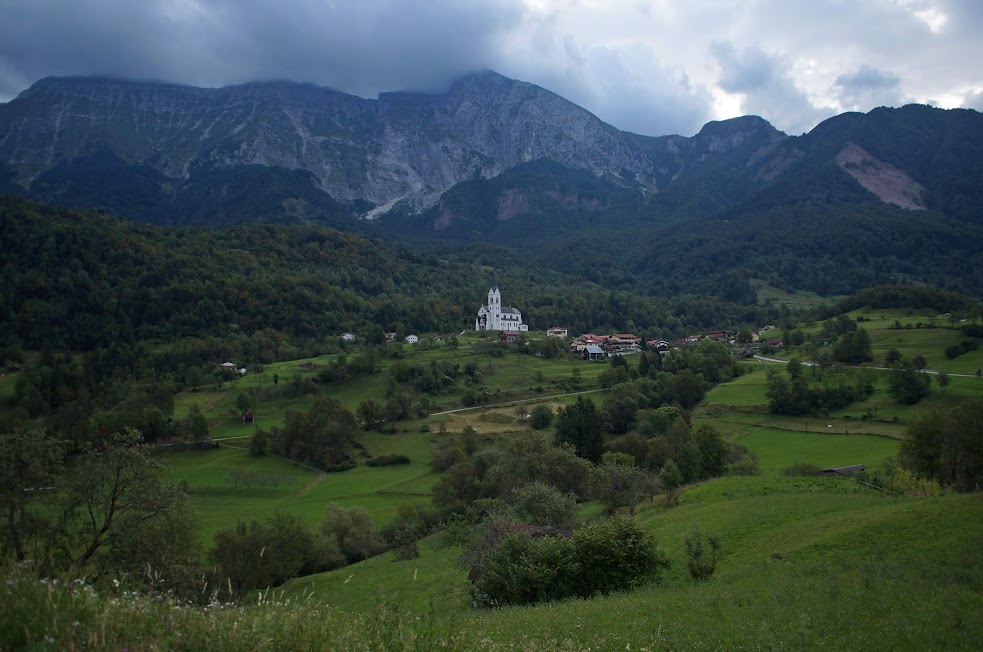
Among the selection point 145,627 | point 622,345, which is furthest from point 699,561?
point 622,345

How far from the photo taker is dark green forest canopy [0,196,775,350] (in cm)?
12600

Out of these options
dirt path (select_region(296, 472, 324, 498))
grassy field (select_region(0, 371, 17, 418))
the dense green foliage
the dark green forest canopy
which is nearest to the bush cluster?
the dense green foliage

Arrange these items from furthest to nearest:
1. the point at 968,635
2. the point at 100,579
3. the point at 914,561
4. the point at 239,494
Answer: the point at 239,494 < the point at 914,561 < the point at 968,635 < the point at 100,579

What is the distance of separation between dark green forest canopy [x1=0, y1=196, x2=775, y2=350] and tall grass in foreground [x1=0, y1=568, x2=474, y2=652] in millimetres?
134663

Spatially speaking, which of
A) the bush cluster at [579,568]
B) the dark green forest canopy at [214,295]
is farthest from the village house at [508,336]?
the bush cluster at [579,568]

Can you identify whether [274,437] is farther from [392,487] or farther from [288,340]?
[288,340]

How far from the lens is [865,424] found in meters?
62.0

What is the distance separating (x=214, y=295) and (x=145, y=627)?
148884mm

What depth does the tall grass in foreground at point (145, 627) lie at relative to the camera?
508cm

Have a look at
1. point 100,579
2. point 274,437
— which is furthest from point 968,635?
point 274,437

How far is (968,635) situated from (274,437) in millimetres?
71680

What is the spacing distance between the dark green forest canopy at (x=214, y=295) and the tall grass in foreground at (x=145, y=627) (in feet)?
442

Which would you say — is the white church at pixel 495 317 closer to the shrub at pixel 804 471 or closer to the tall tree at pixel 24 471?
the shrub at pixel 804 471

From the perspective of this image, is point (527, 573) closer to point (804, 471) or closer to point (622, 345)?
point (804, 471)
